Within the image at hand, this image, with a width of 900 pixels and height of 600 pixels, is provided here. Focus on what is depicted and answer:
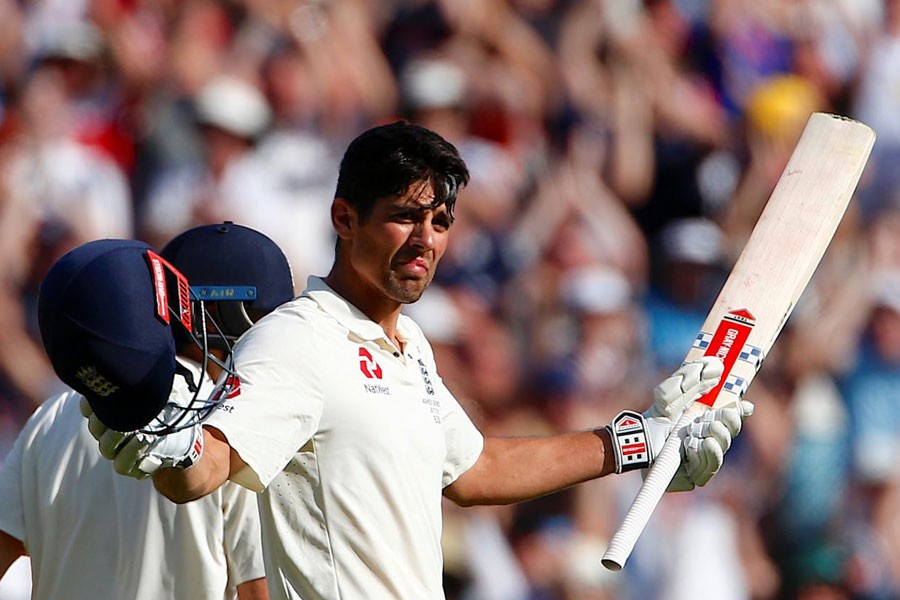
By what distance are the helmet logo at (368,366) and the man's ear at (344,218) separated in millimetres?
263

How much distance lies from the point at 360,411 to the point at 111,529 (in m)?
0.73

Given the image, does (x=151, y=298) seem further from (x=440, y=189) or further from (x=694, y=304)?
(x=694, y=304)

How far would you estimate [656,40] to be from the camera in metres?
6.86

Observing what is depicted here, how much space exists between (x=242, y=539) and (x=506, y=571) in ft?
9.47

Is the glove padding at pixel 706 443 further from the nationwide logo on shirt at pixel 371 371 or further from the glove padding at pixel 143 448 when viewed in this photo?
the glove padding at pixel 143 448

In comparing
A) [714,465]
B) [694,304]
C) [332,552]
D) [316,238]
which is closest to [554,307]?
[694,304]

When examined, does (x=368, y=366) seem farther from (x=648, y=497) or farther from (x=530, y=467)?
(x=648, y=497)

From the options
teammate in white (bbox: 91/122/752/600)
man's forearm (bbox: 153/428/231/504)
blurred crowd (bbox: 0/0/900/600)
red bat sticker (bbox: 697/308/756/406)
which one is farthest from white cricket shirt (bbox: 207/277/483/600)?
blurred crowd (bbox: 0/0/900/600)

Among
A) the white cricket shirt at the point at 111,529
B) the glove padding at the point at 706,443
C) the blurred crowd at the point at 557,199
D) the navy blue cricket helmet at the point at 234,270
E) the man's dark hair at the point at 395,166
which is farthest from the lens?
the blurred crowd at the point at 557,199

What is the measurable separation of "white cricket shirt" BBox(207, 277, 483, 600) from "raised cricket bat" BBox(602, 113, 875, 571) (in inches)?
33.3

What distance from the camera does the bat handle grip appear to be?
9.96ft

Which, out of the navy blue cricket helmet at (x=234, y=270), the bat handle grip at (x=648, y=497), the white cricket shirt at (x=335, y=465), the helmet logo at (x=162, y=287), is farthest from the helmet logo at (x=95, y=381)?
the bat handle grip at (x=648, y=497)

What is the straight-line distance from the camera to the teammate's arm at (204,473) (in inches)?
94.1

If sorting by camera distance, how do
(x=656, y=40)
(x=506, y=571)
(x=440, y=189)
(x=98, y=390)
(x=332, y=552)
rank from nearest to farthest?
(x=98, y=390) < (x=332, y=552) < (x=440, y=189) < (x=506, y=571) < (x=656, y=40)
